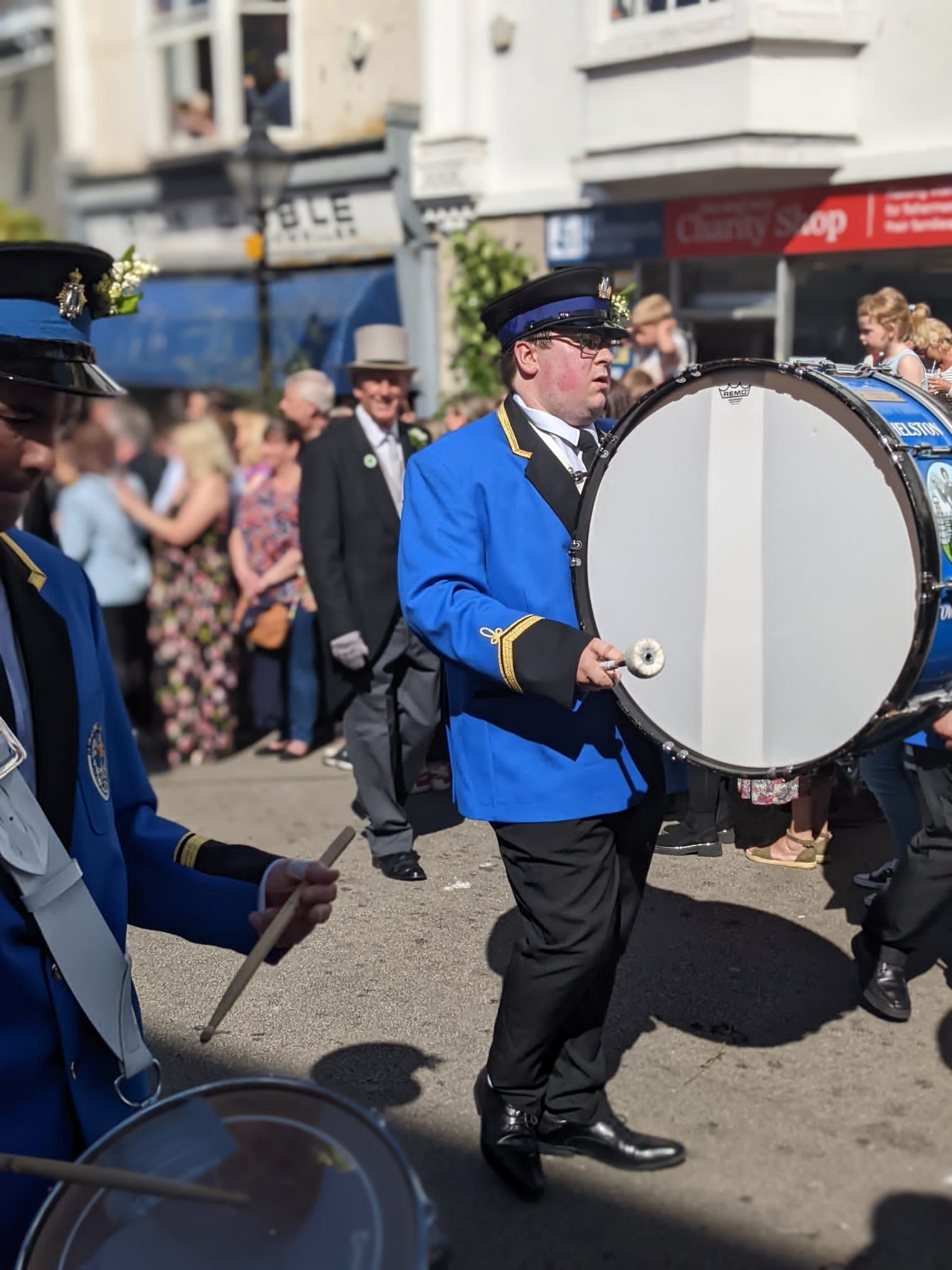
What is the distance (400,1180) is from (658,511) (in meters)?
1.93

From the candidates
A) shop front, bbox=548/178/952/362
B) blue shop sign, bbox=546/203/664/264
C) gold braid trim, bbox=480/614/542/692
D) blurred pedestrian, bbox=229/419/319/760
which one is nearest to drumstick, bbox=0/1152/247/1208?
gold braid trim, bbox=480/614/542/692

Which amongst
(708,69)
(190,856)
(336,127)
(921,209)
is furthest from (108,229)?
(190,856)

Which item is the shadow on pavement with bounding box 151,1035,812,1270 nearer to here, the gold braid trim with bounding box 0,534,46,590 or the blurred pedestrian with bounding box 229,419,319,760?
the gold braid trim with bounding box 0,534,46,590

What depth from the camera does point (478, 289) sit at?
41.7 ft

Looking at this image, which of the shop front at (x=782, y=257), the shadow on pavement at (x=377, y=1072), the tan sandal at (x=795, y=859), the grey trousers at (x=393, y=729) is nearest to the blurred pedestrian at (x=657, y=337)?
the shop front at (x=782, y=257)

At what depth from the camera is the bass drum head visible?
299 cm

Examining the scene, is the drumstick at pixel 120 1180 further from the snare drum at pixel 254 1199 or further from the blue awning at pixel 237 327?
the blue awning at pixel 237 327

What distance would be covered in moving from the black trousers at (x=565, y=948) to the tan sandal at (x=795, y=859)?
2.18 m

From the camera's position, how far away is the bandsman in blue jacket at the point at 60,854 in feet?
6.15

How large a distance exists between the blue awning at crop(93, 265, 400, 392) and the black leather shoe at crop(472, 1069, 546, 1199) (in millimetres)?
10469

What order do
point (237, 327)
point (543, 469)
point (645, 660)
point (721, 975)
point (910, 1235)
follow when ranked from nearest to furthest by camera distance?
point (645, 660), point (910, 1235), point (543, 469), point (721, 975), point (237, 327)

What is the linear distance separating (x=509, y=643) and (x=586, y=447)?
67cm

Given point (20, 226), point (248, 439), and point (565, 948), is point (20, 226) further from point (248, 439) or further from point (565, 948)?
point (565, 948)

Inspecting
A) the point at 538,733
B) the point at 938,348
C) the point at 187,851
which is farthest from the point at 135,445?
the point at 187,851
